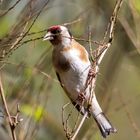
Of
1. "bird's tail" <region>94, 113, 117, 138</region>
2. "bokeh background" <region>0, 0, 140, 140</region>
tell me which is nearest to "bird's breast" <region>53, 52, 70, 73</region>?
"bokeh background" <region>0, 0, 140, 140</region>

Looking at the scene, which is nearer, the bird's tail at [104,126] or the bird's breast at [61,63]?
the bird's tail at [104,126]

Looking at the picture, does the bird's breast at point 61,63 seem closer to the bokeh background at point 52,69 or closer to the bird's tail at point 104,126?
the bokeh background at point 52,69

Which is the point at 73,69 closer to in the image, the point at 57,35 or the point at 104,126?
A: the point at 57,35

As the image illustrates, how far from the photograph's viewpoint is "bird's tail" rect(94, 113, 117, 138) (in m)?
3.38

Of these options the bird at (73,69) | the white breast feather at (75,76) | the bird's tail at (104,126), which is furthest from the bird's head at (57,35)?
the bird's tail at (104,126)

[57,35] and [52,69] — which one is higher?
[57,35]

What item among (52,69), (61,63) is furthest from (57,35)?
(52,69)

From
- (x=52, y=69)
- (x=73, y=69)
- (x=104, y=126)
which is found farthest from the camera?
(x=52, y=69)

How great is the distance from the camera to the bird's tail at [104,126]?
3382 mm

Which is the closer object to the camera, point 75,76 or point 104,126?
point 104,126

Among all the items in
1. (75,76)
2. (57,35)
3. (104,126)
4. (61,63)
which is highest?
(57,35)

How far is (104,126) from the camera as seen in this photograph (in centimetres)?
342

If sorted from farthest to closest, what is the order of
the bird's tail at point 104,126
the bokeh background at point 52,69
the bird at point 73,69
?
the bokeh background at point 52,69
the bird at point 73,69
the bird's tail at point 104,126

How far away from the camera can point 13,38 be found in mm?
2488
